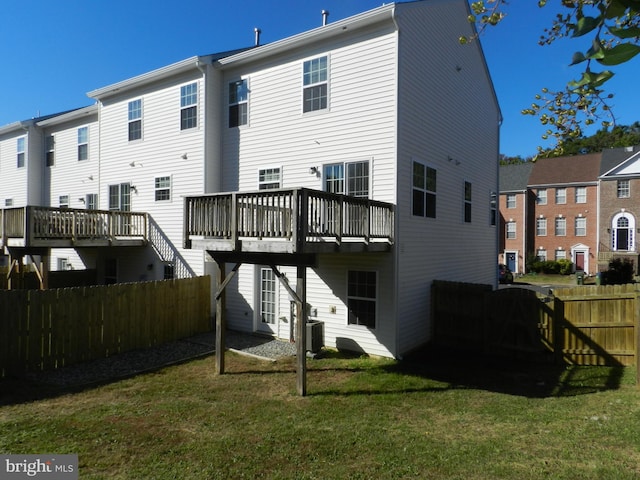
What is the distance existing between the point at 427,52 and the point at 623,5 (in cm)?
1139

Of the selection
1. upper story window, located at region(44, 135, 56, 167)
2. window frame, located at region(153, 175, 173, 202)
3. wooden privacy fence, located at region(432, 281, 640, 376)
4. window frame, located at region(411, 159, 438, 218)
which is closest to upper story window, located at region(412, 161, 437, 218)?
window frame, located at region(411, 159, 438, 218)

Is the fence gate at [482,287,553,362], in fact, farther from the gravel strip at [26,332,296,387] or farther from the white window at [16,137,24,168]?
the white window at [16,137,24,168]

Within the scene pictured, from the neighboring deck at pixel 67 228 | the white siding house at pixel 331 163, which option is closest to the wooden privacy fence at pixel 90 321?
the white siding house at pixel 331 163

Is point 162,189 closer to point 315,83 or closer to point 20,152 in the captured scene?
point 315,83

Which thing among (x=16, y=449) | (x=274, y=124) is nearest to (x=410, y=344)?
(x=274, y=124)

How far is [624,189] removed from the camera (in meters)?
Result: 32.3

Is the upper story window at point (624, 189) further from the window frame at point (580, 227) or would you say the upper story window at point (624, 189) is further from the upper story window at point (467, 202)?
the upper story window at point (467, 202)

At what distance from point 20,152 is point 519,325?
2345 cm

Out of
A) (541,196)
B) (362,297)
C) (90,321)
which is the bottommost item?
(90,321)

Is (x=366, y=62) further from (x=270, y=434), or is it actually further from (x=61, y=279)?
(x=61, y=279)

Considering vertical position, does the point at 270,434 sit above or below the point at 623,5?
below

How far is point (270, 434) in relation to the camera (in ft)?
→ 19.6

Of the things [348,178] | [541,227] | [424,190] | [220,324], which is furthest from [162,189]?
[541,227]

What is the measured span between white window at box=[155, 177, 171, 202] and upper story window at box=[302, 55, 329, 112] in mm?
5861
